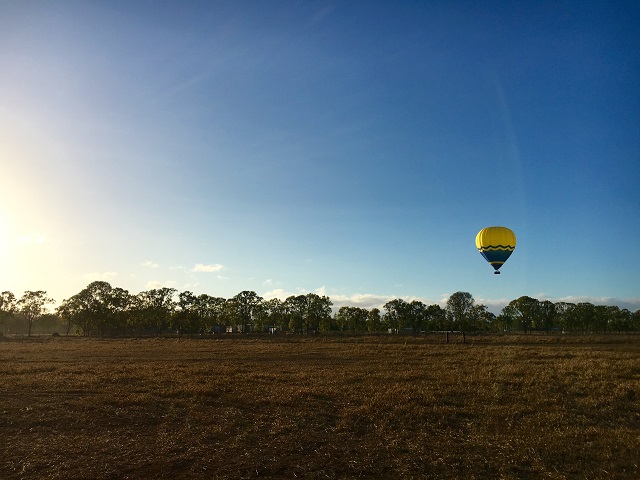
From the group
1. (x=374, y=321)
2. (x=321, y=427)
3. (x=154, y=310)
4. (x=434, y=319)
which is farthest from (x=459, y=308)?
(x=321, y=427)

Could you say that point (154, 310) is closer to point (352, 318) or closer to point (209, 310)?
point (209, 310)

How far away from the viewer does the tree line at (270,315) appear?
106 metres

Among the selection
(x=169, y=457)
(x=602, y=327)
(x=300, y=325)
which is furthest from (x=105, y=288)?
(x=602, y=327)

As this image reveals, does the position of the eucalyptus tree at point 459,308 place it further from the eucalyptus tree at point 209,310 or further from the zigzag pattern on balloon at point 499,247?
→ the zigzag pattern on balloon at point 499,247

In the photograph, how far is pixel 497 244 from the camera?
121 ft

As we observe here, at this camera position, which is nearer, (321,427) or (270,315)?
(321,427)

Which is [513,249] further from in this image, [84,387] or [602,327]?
[602,327]

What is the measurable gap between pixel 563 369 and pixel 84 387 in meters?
27.0

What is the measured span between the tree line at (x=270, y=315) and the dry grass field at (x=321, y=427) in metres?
87.7

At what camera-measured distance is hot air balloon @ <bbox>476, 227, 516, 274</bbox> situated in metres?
36.8

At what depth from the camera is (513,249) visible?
122ft

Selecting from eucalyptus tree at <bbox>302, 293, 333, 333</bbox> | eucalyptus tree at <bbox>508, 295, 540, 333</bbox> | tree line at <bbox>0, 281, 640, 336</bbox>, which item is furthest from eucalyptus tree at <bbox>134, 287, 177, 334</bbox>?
eucalyptus tree at <bbox>508, 295, 540, 333</bbox>

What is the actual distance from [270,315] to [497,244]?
85199mm

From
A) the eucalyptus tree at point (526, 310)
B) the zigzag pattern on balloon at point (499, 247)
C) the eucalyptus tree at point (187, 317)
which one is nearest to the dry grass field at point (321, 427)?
the zigzag pattern on balloon at point (499, 247)
